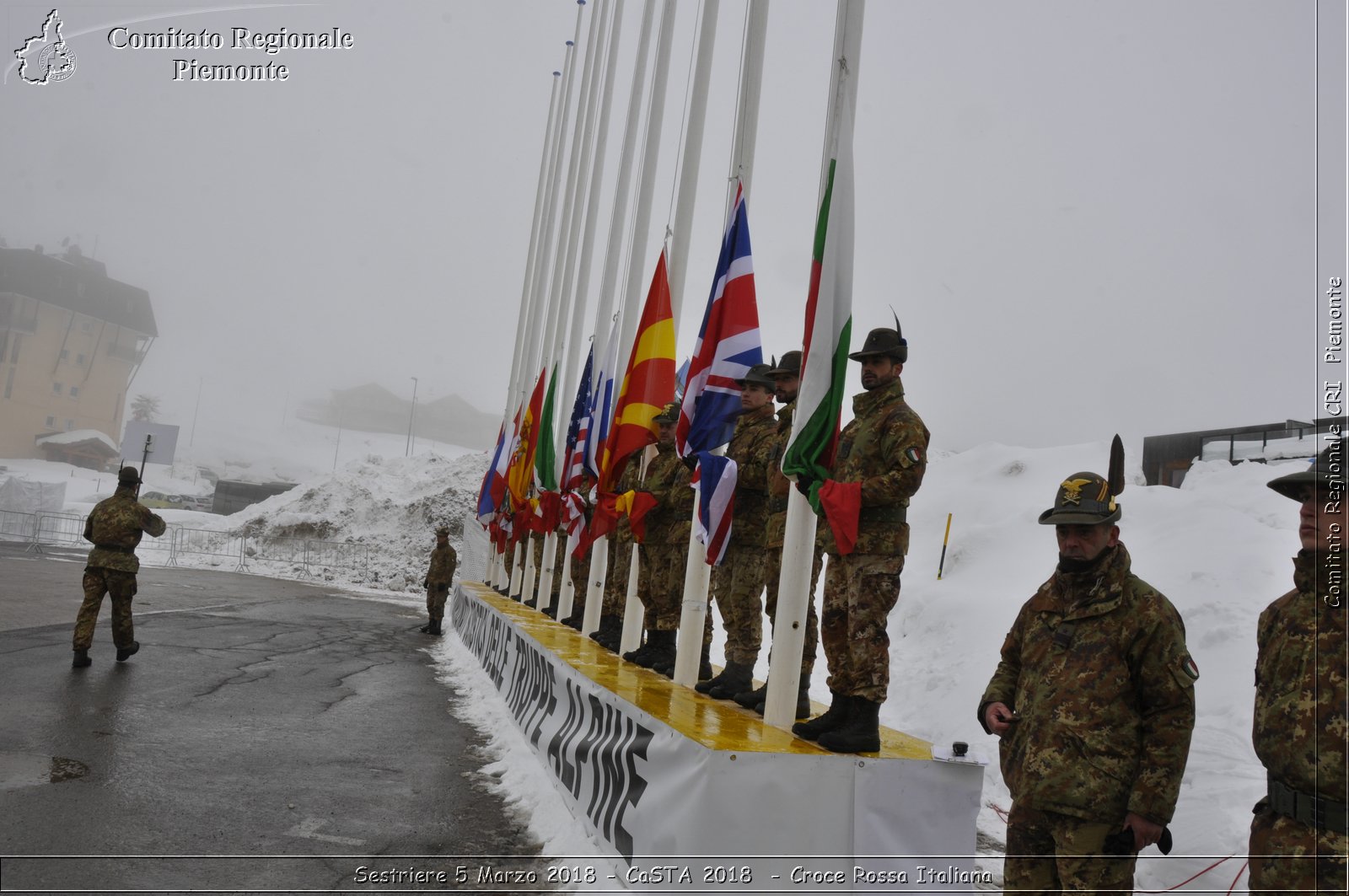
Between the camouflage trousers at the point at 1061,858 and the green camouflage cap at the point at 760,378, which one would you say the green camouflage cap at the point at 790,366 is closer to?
the green camouflage cap at the point at 760,378

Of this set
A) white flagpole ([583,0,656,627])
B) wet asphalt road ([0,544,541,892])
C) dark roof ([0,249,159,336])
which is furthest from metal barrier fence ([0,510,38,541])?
white flagpole ([583,0,656,627])

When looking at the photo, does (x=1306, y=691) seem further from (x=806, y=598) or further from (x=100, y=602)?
(x=100, y=602)

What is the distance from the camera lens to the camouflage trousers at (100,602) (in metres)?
9.59

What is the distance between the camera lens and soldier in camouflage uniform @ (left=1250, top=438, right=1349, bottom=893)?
2629mm

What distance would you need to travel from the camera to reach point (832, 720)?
4430 millimetres

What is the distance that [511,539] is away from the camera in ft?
57.9

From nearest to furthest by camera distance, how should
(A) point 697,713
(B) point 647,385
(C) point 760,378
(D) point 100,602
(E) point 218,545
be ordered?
(A) point 697,713, (C) point 760,378, (B) point 647,385, (D) point 100,602, (E) point 218,545

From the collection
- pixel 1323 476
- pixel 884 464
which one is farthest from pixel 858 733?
pixel 1323 476

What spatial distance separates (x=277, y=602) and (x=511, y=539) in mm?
7276

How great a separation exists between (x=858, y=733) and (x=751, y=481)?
2.38 metres

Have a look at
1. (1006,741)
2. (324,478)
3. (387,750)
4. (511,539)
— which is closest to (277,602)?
(511,539)

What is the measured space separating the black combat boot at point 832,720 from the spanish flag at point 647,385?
14.0 ft

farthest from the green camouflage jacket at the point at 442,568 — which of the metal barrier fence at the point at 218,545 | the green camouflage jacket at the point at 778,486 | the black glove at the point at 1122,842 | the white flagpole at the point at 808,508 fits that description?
the metal barrier fence at the point at 218,545

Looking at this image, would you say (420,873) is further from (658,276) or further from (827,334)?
(658,276)
